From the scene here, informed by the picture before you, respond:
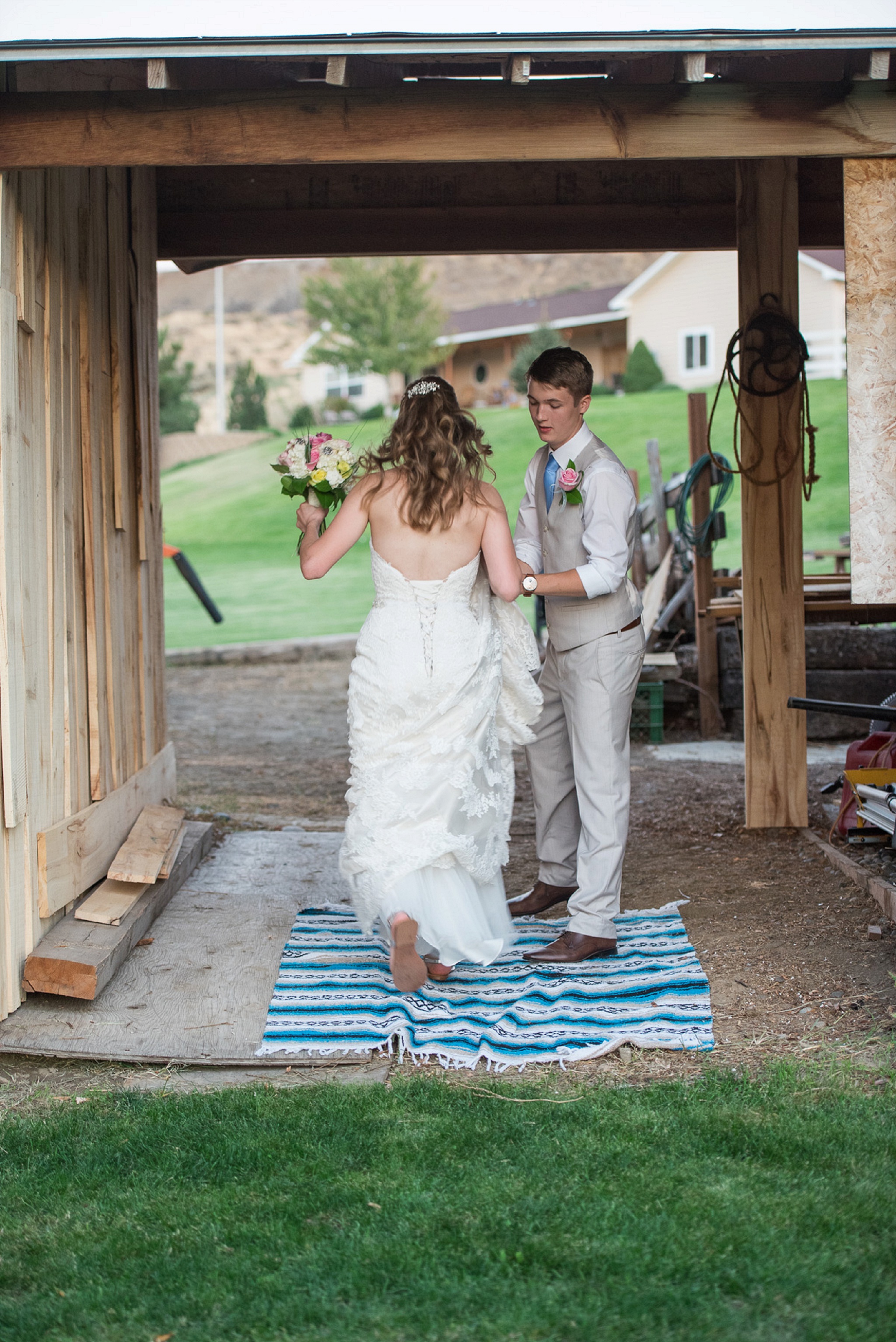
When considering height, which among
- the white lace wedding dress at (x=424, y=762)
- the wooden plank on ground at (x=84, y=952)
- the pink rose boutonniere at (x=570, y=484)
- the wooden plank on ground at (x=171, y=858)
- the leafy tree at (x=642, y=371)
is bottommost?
A: the wooden plank on ground at (x=84, y=952)

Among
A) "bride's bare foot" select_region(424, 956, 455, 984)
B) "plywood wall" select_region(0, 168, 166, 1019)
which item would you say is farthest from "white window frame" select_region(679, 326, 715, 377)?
"bride's bare foot" select_region(424, 956, 455, 984)

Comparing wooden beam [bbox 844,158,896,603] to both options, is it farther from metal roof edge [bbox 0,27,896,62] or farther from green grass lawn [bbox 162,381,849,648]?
green grass lawn [bbox 162,381,849,648]

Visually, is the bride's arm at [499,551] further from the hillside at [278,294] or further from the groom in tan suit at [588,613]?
the hillside at [278,294]

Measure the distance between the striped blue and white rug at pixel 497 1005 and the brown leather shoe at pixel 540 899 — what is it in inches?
10.6

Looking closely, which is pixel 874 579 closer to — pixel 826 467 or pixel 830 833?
pixel 830 833

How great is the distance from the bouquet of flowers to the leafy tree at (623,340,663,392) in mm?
43266

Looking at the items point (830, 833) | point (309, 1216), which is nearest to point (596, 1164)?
point (309, 1216)

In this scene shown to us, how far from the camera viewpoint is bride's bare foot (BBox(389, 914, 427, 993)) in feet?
13.7

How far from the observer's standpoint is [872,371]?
399cm

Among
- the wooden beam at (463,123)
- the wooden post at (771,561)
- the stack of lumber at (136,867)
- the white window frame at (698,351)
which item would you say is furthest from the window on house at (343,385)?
the wooden beam at (463,123)

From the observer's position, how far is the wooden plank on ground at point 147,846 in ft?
16.6

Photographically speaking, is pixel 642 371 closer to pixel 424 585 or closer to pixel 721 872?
pixel 721 872

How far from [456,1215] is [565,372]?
117 inches

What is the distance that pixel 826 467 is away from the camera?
30531mm
